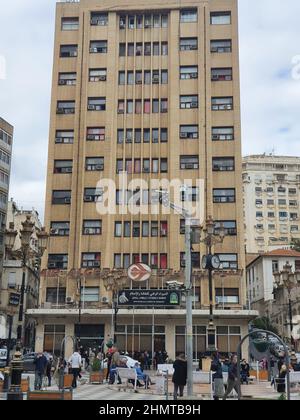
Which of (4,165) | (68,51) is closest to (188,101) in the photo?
(68,51)

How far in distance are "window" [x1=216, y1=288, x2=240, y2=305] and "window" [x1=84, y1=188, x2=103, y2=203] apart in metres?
12.5

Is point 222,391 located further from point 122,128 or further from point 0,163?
point 0,163

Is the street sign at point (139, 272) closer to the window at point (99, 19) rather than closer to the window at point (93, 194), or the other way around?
the window at point (93, 194)

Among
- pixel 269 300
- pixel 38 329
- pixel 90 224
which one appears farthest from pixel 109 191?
pixel 269 300

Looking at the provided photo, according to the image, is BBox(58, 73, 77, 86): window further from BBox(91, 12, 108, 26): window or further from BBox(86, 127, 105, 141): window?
BBox(91, 12, 108, 26): window

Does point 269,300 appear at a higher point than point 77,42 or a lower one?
lower

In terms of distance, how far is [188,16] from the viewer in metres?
49.1

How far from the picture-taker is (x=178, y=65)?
156ft

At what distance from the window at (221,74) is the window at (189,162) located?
289 inches

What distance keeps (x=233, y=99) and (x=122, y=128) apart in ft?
32.4

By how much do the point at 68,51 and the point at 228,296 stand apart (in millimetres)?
25952

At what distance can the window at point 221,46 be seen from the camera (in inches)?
1895

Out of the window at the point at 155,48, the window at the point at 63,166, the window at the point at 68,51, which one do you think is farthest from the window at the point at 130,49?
the window at the point at 63,166

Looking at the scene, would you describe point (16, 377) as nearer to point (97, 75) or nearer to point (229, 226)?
point (229, 226)
